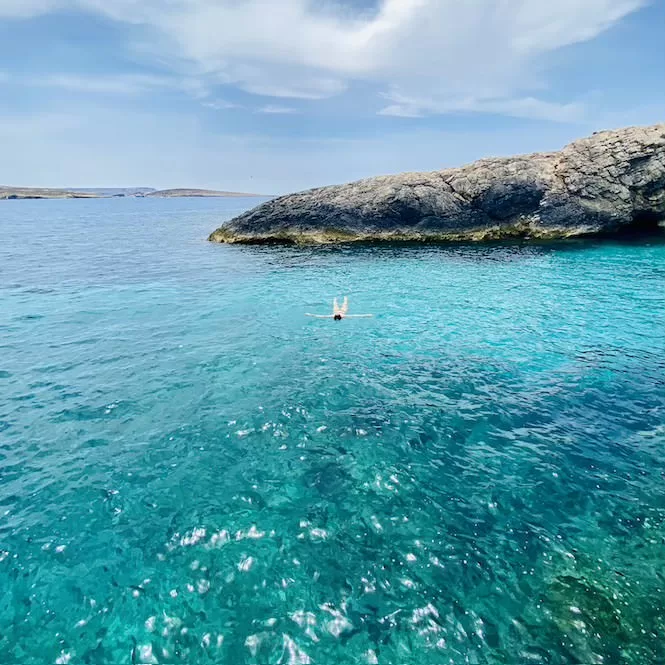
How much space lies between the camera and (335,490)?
36.5 ft

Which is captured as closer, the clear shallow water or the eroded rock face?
the clear shallow water

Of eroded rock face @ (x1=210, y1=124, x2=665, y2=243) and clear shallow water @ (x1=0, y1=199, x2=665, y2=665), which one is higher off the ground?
eroded rock face @ (x1=210, y1=124, x2=665, y2=243)

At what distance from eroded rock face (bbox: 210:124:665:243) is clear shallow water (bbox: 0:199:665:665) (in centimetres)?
2965

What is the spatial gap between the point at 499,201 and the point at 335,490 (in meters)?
49.0

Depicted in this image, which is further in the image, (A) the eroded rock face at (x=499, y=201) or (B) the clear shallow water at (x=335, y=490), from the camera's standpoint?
(A) the eroded rock face at (x=499, y=201)

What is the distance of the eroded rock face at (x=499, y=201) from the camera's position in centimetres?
4741

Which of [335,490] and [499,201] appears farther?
[499,201]

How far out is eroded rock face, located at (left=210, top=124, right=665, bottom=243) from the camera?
4741cm

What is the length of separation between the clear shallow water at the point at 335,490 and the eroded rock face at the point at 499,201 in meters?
29.6

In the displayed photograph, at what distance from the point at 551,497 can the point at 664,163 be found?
50.8m

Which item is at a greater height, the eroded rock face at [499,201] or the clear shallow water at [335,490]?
the eroded rock face at [499,201]

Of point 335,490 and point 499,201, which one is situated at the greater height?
point 499,201

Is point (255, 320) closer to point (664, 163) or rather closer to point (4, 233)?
point (664, 163)

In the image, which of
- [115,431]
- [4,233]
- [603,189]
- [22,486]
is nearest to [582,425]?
[115,431]
